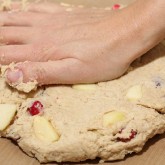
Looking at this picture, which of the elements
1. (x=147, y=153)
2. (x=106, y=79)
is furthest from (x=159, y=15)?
(x=147, y=153)

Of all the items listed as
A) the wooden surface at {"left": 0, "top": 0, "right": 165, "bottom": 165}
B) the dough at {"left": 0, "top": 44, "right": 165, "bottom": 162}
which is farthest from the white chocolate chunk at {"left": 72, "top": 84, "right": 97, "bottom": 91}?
the wooden surface at {"left": 0, "top": 0, "right": 165, "bottom": 165}

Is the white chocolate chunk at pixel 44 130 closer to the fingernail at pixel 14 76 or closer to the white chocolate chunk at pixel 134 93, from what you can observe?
the fingernail at pixel 14 76

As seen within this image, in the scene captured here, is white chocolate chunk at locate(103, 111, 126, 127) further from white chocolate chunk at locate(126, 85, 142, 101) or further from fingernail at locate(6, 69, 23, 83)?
fingernail at locate(6, 69, 23, 83)

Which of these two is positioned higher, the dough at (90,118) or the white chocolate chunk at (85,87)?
the white chocolate chunk at (85,87)

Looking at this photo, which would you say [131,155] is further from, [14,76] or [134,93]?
[14,76]

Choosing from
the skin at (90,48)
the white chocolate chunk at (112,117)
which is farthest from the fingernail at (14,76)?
the white chocolate chunk at (112,117)
